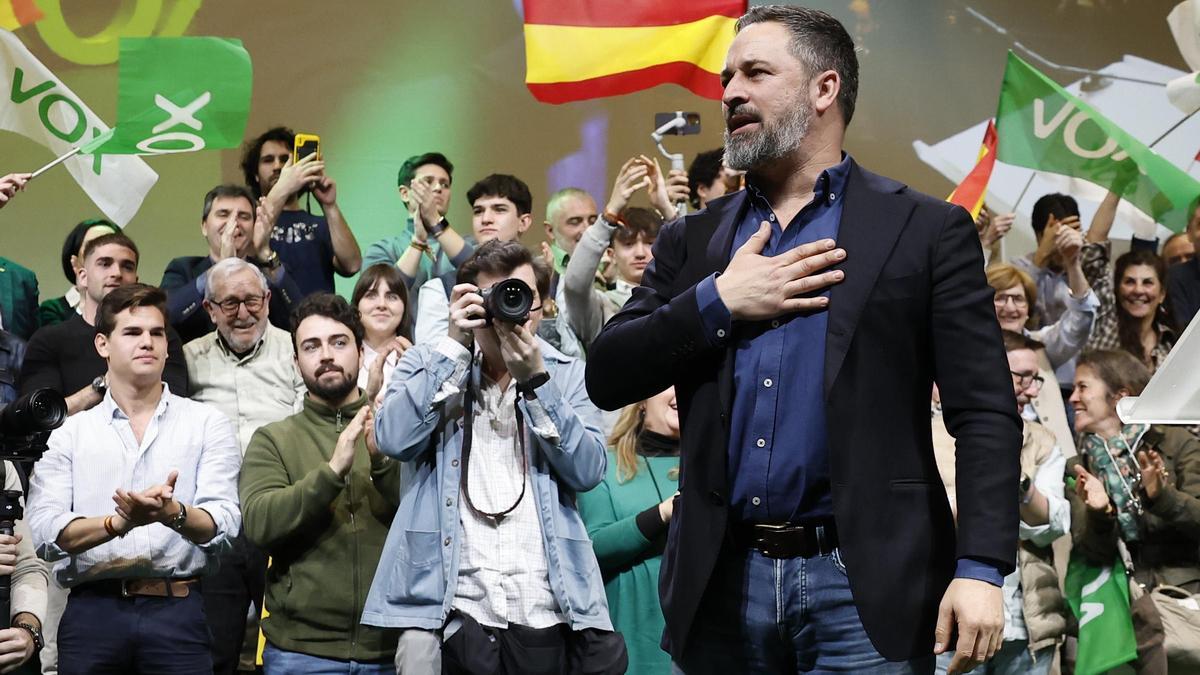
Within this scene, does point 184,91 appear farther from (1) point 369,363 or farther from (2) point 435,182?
(1) point 369,363

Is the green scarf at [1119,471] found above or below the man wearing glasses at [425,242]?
below

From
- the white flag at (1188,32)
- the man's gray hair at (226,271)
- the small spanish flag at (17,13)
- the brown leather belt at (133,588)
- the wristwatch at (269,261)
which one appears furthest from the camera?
the small spanish flag at (17,13)

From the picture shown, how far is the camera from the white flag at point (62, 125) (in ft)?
19.9

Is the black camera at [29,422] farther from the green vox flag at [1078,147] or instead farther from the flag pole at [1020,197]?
the flag pole at [1020,197]

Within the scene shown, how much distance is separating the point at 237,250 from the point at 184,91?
72cm

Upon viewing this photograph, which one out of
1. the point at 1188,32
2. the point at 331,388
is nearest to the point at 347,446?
the point at 331,388

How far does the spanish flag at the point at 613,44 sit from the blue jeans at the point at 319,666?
2.95 m

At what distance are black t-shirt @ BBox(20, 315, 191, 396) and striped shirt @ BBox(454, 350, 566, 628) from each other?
156cm

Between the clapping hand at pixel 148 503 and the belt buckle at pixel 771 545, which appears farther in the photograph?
the clapping hand at pixel 148 503

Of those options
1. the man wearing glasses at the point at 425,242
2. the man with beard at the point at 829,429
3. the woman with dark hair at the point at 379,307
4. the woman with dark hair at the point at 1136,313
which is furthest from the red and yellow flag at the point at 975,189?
the man with beard at the point at 829,429

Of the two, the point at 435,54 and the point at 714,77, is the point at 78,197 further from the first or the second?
the point at 714,77

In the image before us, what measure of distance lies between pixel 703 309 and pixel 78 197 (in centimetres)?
612

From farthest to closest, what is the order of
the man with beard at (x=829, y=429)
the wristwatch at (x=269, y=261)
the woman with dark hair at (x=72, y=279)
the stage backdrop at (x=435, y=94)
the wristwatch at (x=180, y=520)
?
the stage backdrop at (x=435, y=94)
the woman with dark hair at (x=72, y=279)
the wristwatch at (x=269, y=261)
the wristwatch at (x=180, y=520)
the man with beard at (x=829, y=429)

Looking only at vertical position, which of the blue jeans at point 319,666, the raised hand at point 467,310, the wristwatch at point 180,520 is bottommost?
the blue jeans at point 319,666
